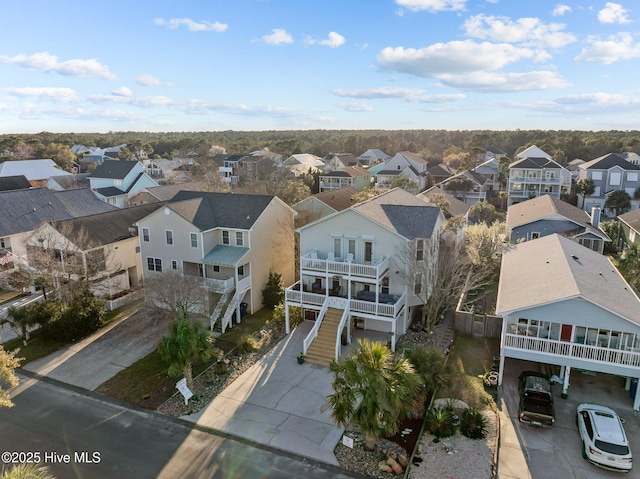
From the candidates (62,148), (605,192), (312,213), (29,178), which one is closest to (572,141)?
(605,192)

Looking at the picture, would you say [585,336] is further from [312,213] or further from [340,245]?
[312,213]

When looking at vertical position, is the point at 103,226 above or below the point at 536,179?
below

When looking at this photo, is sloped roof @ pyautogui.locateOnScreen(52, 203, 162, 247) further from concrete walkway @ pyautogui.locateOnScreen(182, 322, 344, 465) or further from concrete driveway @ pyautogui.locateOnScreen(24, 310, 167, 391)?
concrete walkway @ pyautogui.locateOnScreen(182, 322, 344, 465)

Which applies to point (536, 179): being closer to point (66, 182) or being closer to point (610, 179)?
point (610, 179)

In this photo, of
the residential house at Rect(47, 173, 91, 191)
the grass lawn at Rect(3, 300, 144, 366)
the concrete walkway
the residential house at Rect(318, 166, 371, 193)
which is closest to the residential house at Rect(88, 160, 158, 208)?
the residential house at Rect(47, 173, 91, 191)

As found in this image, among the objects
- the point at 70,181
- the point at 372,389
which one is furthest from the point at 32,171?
the point at 372,389

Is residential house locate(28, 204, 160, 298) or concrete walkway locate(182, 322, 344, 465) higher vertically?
residential house locate(28, 204, 160, 298)
